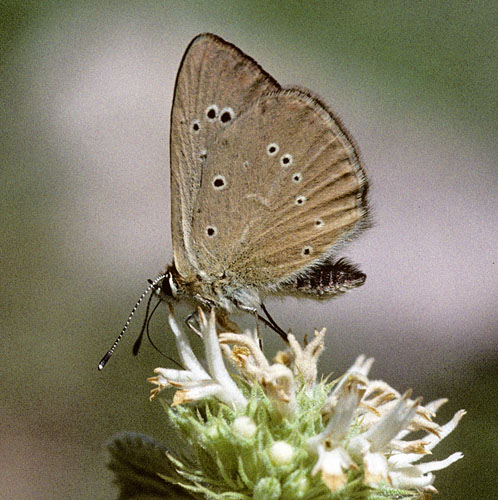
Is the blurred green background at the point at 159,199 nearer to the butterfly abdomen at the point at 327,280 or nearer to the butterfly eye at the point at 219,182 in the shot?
the butterfly abdomen at the point at 327,280

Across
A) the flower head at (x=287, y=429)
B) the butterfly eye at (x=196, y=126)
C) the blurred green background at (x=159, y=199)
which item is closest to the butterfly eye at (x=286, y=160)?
the butterfly eye at (x=196, y=126)

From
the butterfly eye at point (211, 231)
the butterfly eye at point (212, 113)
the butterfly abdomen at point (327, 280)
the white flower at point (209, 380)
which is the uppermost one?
the butterfly eye at point (212, 113)

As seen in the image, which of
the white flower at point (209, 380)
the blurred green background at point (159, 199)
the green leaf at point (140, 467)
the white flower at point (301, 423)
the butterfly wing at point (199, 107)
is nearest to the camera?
the white flower at point (301, 423)

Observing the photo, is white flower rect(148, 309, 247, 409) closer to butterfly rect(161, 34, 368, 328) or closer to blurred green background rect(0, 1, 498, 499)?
butterfly rect(161, 34, 368, 328)

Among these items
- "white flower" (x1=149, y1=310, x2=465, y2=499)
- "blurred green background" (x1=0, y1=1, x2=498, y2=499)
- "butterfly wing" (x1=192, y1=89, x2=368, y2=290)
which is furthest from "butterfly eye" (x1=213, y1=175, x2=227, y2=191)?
"blurred green background" (x1=0, y1=1, x2=498, y2=499)

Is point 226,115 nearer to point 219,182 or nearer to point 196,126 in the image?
point 196,126

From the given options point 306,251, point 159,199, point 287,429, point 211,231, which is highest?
point 159,199

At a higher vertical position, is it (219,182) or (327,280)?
(219,182)

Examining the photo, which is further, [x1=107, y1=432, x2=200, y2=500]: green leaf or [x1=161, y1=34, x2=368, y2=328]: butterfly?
[x1=161, y1=34, x2=368, y2=328]: butterfly

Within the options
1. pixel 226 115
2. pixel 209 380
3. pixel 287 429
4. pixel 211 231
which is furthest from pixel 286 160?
pixel 287 429
